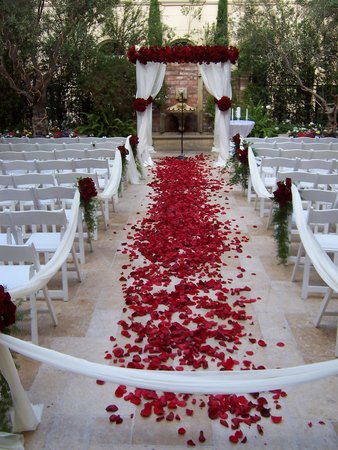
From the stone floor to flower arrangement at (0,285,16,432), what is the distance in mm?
192

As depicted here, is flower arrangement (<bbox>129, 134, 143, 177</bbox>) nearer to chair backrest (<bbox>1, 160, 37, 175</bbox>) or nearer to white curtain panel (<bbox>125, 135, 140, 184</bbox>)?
white curtain panel (<bbox>125, 135, 140, 184</bbox>)

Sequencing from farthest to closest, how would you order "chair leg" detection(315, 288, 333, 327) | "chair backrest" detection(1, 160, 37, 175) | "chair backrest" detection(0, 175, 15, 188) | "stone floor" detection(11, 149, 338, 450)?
"chair backrest" detection(1, 160, 37, 175) < "chair backrest" detection(0, 175, 15, 188) < "chair leg" detection(315, 288, 333, 327) < "stone floor" detection(11, 149, 338, 450)

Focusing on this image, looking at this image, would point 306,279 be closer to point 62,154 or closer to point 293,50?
point 62,154

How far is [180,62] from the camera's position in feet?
37.2

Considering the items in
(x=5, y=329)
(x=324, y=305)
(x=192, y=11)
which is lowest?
(x=324, y=305)

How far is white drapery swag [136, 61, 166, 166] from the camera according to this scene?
36.9 feet

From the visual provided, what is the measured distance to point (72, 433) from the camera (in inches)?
106

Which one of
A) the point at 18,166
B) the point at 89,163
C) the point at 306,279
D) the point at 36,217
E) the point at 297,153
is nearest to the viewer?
the point at 36,217

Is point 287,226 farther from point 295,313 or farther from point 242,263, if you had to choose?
point 295,313

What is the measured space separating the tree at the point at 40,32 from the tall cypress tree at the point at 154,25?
143 inches

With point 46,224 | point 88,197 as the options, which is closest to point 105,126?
point 88,197

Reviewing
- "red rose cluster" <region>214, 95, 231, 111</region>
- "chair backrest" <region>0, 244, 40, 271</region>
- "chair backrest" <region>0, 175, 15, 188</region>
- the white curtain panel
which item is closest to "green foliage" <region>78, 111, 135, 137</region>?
"red rose cluster" <region>214, 95, 231, 111</region>

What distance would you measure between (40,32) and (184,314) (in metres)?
9.36

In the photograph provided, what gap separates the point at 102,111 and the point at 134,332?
1188cm
